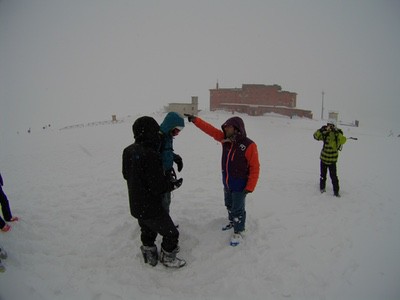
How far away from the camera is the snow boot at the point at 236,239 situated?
450 centimetres

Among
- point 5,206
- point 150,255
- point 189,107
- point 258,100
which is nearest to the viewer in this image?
point 150,255

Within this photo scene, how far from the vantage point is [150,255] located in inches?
157

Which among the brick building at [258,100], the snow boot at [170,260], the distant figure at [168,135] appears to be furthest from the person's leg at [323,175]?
the brick building at [258,100]

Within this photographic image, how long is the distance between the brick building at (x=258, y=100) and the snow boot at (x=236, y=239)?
114 feet

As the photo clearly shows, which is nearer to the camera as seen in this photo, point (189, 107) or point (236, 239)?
point (236, 239)

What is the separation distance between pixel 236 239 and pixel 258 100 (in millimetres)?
38259

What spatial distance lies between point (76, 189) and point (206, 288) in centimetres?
555

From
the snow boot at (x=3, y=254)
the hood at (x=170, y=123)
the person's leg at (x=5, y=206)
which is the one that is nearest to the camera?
the snow boot at (x=3, y=254)

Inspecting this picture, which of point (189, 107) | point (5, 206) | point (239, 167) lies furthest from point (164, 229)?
point (189, 107)

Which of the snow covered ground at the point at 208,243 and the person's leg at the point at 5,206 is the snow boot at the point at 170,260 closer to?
the snow covered ground at the point at 208,243

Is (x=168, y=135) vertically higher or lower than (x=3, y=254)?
higher

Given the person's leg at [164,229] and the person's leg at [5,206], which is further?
the person's leg at [5,206]

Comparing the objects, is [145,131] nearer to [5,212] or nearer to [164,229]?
[164,229]

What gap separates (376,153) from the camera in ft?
48.5
